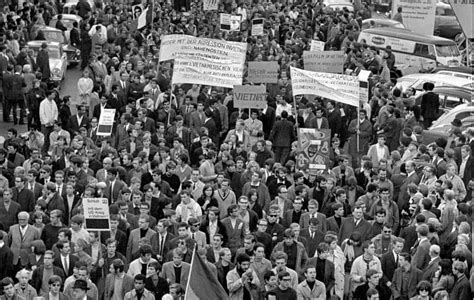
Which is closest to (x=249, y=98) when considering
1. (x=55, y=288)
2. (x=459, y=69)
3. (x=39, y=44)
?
(x=55, y=288)

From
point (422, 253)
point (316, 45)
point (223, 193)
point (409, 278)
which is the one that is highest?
point (422, 253)

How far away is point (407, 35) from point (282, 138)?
14.5 metres

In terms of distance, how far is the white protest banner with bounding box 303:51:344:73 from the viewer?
31.6m

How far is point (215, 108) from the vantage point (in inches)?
1148

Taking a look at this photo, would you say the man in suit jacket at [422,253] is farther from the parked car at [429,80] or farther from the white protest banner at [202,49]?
the parked car at [429,80]

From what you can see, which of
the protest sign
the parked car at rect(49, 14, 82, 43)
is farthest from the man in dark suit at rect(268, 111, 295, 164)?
the parked car at rect(49, 14, 82, 43)

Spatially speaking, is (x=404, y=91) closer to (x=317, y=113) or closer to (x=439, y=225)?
(x=317, y=113)

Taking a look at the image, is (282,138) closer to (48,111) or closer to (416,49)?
(48,111)

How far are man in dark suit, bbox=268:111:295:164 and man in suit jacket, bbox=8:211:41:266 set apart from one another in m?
7.55

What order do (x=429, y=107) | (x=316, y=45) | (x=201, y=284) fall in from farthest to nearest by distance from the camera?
(x=316, y=45)
(x=429, y=107)
(x=201, y=284)

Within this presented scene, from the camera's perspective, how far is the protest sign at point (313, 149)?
2527 centimetres

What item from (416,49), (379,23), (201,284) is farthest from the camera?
(379,23)

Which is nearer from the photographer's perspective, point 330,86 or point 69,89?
point 330,86

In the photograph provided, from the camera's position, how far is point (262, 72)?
101ft
